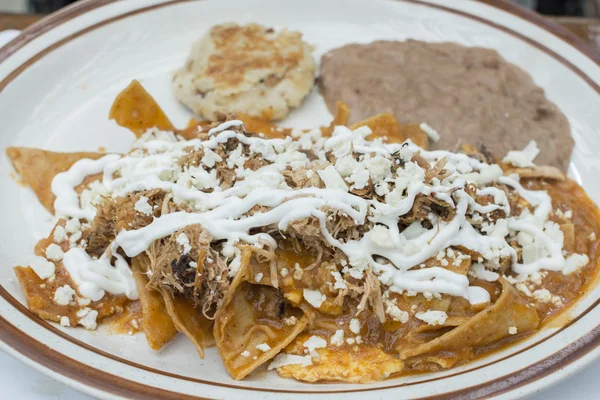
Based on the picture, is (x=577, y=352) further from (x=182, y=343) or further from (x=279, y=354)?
(x=182, y=343)

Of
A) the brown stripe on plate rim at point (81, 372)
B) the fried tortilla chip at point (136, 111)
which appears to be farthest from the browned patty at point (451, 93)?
the brown stripe on plate rim at point (81, 372)

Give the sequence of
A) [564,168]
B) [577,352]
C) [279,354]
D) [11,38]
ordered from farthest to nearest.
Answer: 1. [11,38]
2. [564,168]
3. [279,354]
4. [577,352]

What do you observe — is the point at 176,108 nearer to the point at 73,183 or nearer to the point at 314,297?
the point at 73,183

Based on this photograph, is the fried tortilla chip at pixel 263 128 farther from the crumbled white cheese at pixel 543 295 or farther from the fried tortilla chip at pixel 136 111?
the crumbled white cheese at pixel 543 295

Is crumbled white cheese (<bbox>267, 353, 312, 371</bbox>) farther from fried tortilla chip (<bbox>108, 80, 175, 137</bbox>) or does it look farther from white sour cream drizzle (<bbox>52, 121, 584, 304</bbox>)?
fried tortilla chip (<bbox>108, 80, 175, 137</bbox>)

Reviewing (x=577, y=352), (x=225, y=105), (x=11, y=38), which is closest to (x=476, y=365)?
(x=577, y=352)

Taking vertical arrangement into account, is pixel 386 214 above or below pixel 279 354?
above

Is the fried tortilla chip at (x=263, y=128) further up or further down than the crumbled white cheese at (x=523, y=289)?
further up
